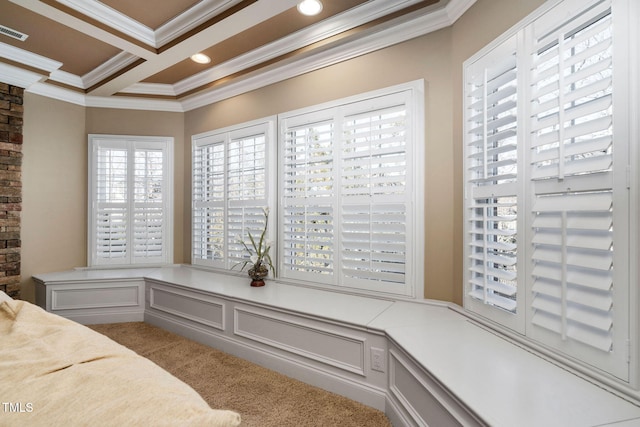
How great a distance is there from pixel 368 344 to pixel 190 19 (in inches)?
105

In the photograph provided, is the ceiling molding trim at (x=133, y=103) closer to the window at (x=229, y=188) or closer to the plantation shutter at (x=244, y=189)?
the window at (x=229, y=188)

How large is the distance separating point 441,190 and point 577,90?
3.23ft

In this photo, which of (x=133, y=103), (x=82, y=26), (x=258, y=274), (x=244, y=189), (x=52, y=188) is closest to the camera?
(x=82, y=26)

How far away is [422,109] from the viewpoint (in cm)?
225

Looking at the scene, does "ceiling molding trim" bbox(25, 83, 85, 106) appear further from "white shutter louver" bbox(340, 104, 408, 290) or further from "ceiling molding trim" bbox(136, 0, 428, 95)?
"white shutter louver" bbox(340, 104, 408, 290)

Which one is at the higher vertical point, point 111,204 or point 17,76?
point 17,76

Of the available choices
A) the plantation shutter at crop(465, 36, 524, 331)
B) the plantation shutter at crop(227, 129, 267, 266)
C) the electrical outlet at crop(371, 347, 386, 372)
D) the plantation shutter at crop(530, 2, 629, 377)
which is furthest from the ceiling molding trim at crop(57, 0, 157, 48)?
the electrical outlet at crop(371, 347, 386, 372)

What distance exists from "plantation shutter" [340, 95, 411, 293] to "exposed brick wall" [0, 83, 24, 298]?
10.9 feet

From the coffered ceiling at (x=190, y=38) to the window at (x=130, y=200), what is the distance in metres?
0.69

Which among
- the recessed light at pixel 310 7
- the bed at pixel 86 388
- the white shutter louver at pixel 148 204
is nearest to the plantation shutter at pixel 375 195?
the recessed light at pixel 310 7

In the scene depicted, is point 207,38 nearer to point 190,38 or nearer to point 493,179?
point 190,38

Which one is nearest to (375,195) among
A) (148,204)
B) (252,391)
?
(252,391)

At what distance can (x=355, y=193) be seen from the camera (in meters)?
2.52

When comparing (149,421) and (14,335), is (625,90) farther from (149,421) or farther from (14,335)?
(14,335)
